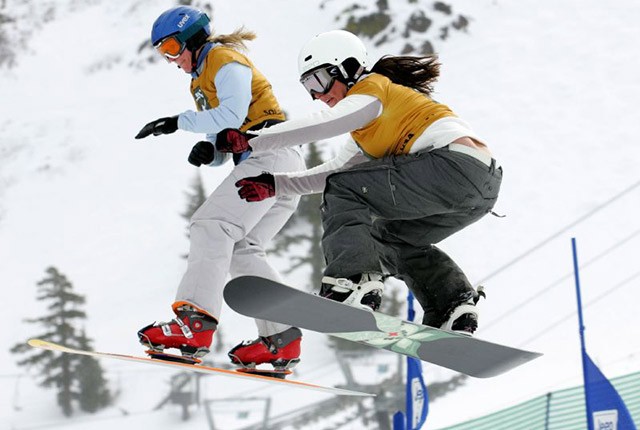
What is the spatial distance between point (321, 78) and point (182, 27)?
76 centimetres

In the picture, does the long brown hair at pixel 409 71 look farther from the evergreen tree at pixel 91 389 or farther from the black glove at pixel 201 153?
the evergreen tree at pixel 91 389

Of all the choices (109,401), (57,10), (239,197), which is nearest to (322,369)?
(109,401)

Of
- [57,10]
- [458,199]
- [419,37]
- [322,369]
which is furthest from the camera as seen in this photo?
[57,10]

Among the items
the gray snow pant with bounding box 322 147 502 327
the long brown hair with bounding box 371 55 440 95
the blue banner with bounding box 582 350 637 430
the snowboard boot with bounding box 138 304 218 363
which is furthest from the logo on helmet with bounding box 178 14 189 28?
the blue banner with bounding box 582 350 637 430

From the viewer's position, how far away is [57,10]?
Answer: 4062 cm

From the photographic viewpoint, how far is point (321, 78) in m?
4.64

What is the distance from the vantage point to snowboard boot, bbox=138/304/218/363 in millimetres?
4892

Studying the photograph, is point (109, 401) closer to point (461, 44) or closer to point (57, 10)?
point (461, 44)

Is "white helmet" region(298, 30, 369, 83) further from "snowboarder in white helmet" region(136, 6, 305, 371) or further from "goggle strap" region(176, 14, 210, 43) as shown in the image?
"goggle strap" region(176, 14, 210, 43)

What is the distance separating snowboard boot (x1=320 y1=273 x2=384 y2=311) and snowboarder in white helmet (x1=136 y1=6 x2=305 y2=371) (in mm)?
679

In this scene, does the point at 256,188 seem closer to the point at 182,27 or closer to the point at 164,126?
the point at 164,126

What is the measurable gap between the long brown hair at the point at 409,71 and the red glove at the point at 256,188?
0.68 metres

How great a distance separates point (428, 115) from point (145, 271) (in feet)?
75.4

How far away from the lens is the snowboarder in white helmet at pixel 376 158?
4.43 meters
